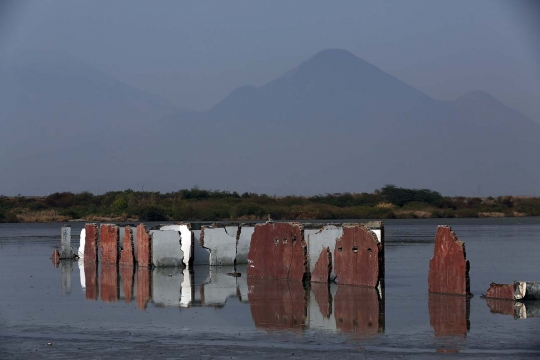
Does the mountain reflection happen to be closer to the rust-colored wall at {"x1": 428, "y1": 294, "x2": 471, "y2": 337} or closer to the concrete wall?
the concrete wall

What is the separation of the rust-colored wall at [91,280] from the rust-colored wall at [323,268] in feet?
15.6

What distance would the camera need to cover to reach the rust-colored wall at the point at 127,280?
19.1 m

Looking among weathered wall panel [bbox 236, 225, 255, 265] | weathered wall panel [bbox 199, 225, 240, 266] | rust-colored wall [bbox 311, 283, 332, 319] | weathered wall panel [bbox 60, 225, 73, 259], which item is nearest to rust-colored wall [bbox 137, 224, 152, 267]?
weathered wall panel [bbox 199, 225, 240, 266]

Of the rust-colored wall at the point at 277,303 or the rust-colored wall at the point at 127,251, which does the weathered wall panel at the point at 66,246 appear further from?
the rust-colored wall at the point at 277,303

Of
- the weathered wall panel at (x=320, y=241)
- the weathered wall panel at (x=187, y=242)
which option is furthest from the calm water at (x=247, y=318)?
the weathered wall panel at (x=187, y=242)

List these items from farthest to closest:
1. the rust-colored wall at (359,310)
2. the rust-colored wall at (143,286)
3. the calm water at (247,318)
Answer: the rust-colored wall at (143,286), the rust-colored wall at (359,310), the calm water at (247,318)

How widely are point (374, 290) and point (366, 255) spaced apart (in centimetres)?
81

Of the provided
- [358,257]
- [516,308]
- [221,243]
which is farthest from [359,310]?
[221,243]

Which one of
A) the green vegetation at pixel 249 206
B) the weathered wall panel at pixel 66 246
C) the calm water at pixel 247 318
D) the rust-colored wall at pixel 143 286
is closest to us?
the calm water at pixel 247 318

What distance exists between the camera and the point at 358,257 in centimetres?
1956

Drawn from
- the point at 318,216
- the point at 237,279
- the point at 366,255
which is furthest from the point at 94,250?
the point at 318,216

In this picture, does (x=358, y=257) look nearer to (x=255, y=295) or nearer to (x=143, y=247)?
(x=255, y=295)

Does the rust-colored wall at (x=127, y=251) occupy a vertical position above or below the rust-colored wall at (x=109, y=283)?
above

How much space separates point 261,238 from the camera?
22.7m
